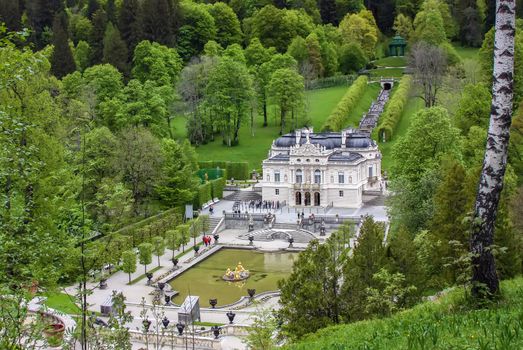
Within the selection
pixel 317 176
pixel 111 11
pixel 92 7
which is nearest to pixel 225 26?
pixel 111 11

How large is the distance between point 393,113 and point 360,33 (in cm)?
3224

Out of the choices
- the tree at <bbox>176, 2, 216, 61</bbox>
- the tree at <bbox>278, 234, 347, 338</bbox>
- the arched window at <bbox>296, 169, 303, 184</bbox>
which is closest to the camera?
the tree at <bbox>278, 234, 347, 338</bbox>

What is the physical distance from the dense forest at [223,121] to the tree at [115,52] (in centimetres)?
22

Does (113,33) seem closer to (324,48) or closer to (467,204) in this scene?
(324,48)

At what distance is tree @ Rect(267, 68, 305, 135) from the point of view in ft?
241

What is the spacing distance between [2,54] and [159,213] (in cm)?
2962

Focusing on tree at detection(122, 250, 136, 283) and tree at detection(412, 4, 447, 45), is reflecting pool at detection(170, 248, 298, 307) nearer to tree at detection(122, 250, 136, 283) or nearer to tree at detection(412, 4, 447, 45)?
tree at detection(122, 250, 136, 283)

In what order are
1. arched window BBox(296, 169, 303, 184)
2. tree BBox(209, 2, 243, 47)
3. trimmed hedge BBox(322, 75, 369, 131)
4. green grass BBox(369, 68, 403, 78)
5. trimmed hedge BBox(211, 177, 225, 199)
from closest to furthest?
arched window BBox(296, 169, 303, 184) < trimmed hedge BBox(211, 177, 225, 199) < trimmed hedge BBox(322, 75, 369, 131) < green grass BBox(369, 68, 403, 78) < tree BBox(209, 2, 243, 47)

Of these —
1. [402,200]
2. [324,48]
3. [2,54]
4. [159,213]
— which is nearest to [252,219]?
[159,213]

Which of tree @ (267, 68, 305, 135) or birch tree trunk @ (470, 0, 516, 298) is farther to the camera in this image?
tree @ (267, 68, 305, 135)

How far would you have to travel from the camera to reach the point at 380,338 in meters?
13.3

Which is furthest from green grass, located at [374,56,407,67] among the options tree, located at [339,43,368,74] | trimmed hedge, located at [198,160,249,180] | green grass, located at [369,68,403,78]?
trimmed hedge, located at [198,160,249,180]

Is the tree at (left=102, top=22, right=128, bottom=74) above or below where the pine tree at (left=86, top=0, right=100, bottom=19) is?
below

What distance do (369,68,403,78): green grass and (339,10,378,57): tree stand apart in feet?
16.4
